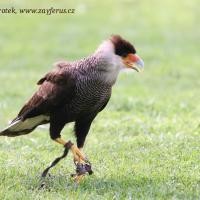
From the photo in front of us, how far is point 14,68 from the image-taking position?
1573 cm

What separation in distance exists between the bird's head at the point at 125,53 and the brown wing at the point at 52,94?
49 cm

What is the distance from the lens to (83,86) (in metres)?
6.13

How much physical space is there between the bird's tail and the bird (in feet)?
0.71

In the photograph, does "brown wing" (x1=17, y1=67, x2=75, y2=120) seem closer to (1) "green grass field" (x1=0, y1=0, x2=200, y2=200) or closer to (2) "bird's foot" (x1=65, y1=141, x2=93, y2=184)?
(2) "bird's foot" (x1=65, y1=141, x2=93, y2=184)

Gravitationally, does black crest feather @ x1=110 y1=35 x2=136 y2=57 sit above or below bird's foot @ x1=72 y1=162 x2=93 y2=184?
above

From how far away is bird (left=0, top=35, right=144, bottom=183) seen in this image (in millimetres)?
6141

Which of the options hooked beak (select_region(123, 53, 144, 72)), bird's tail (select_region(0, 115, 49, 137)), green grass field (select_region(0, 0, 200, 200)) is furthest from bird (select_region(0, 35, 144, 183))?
green grass field (select_region(0, 0, 200, 200))

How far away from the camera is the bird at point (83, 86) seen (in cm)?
614

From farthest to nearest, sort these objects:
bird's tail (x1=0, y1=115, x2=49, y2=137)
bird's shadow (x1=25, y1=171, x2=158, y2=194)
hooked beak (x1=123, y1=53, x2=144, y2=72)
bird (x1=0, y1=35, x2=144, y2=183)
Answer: bird's tail (x1=0, y1=115, x2=49, y2=137)
hooked beak (x1=123, y1=53, x2=144, y2=72)
bird (x1=0, y1=35, x2=144, y2=183)
bird's shadow (x1=25, y1=171, x2=158, y2=194)

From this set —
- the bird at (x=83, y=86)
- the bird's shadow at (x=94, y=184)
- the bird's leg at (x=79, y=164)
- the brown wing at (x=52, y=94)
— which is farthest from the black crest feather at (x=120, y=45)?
the bird's shadow at (x=94, y=184)

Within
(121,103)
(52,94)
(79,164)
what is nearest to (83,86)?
(52,94)

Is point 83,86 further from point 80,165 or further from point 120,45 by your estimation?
point 80,165

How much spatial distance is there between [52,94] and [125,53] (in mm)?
783

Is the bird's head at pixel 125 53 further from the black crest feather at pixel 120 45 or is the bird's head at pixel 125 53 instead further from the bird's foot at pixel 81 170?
the bird's foot at pixel 81 170
